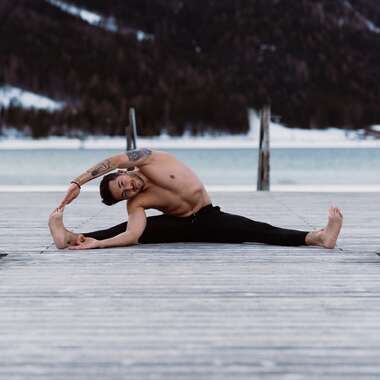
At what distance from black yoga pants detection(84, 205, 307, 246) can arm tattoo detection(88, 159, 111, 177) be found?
0.54 metres

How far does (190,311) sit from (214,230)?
207 cm

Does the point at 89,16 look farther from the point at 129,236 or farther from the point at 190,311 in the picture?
the point at 190,311

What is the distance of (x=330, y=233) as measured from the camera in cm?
553

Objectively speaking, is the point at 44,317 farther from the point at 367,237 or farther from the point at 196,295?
the point at 367,237

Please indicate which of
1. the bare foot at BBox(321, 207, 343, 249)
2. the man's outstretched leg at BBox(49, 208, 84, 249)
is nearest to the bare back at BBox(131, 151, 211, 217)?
the man's outstretched leg at BBox(49, 208, 84, 249)

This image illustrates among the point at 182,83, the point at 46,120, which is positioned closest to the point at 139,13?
the point at 182,83

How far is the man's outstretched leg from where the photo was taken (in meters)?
5.47

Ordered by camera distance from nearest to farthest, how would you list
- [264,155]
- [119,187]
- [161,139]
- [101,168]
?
[119,187] → [101,168] → [264,155] → [161,139]

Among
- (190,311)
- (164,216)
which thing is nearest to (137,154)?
(164,216)

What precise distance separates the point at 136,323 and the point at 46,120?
13110 centimetres

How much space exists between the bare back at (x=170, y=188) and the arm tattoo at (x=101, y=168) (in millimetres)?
234

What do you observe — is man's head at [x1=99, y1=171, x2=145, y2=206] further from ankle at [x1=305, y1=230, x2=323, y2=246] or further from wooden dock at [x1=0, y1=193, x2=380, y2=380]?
ankle at [x1=305, y1=230, x2=323, y2=246]

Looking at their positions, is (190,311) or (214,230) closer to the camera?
(190,311)

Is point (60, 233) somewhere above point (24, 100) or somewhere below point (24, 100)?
below
